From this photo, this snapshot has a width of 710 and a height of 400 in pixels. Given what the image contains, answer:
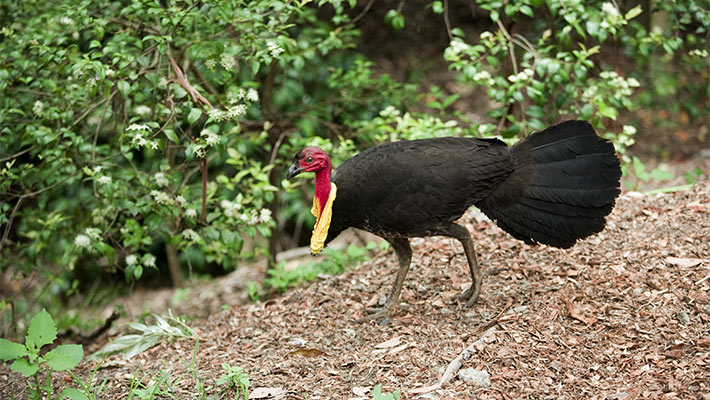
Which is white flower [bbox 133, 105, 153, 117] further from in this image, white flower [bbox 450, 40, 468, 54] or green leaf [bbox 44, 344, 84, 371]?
white flower [bbox 450, 40, 468, 54]

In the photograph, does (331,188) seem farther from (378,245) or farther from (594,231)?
(378,245)

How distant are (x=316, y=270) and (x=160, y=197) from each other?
5.91 ft

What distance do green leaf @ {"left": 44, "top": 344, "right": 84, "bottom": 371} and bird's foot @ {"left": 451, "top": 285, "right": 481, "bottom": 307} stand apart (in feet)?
7.81

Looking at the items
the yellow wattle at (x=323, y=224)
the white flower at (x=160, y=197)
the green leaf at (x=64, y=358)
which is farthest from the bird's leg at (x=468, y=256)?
the green leaf at (x=64, y=358)

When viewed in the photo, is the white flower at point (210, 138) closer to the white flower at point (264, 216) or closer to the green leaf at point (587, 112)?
the white flower at point (264, 216)

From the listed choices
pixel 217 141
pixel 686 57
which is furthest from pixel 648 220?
pixel 686 57

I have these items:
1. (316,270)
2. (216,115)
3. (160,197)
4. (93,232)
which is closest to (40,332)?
(93,232)

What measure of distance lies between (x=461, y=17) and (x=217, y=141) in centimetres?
626

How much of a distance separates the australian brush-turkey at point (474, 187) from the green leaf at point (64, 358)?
1476mm

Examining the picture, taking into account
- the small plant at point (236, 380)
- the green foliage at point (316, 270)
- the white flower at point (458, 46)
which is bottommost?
the green foliage at point (316, 270)

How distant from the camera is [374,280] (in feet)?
17.1

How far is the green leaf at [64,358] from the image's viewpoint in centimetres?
336

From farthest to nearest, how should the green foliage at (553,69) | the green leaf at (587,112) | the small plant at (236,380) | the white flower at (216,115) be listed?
1. the green leaf at (587,112)
2. the green foliage at (553,69)
3. the white flower at (216,115)
4. the small plant at (236,380)

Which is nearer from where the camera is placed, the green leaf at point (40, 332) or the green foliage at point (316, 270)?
the green leaf at point (40, 332)
